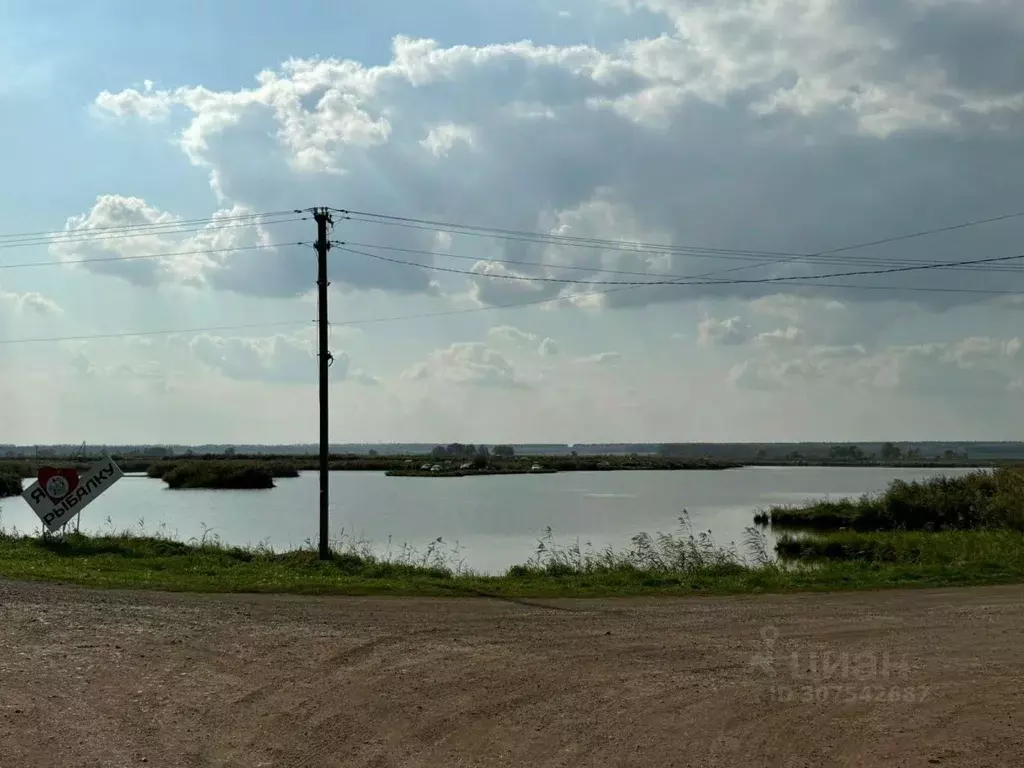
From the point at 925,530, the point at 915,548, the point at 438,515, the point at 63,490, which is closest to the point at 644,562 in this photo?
the point at 915,548

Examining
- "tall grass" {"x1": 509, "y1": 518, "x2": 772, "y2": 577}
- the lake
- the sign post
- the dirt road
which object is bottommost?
the lake

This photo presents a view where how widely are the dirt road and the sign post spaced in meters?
9.95

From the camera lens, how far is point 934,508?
34.8 m

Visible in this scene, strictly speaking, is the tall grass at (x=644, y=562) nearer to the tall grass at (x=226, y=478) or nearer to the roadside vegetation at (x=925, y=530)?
the roadside vegetation at (x=925, y=530)

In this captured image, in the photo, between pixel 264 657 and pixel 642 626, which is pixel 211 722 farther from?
pixel 642 626

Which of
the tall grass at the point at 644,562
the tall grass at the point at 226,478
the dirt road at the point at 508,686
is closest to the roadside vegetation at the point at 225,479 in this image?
the tall grass at the point at 226,478

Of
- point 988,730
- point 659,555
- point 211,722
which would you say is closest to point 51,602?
point 211,722

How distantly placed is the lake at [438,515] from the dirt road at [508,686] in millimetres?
10803

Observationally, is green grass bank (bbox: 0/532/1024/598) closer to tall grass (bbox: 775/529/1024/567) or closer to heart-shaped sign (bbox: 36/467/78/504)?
tall grass (bbox: 775/529/1024/567)

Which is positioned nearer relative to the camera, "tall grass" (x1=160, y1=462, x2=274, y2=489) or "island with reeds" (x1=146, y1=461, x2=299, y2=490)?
"island with reeds" (x1=146, y1=461, x2=299, y2=490)

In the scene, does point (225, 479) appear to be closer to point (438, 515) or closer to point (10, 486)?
point (10, 486)

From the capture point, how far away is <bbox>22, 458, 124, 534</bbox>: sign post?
20.9 m

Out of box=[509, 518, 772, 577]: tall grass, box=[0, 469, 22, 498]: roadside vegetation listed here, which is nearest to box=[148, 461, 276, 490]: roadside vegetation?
box=[0, 469, 22, 498]: roadside vegetation

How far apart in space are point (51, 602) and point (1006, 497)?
2650 centimetres
